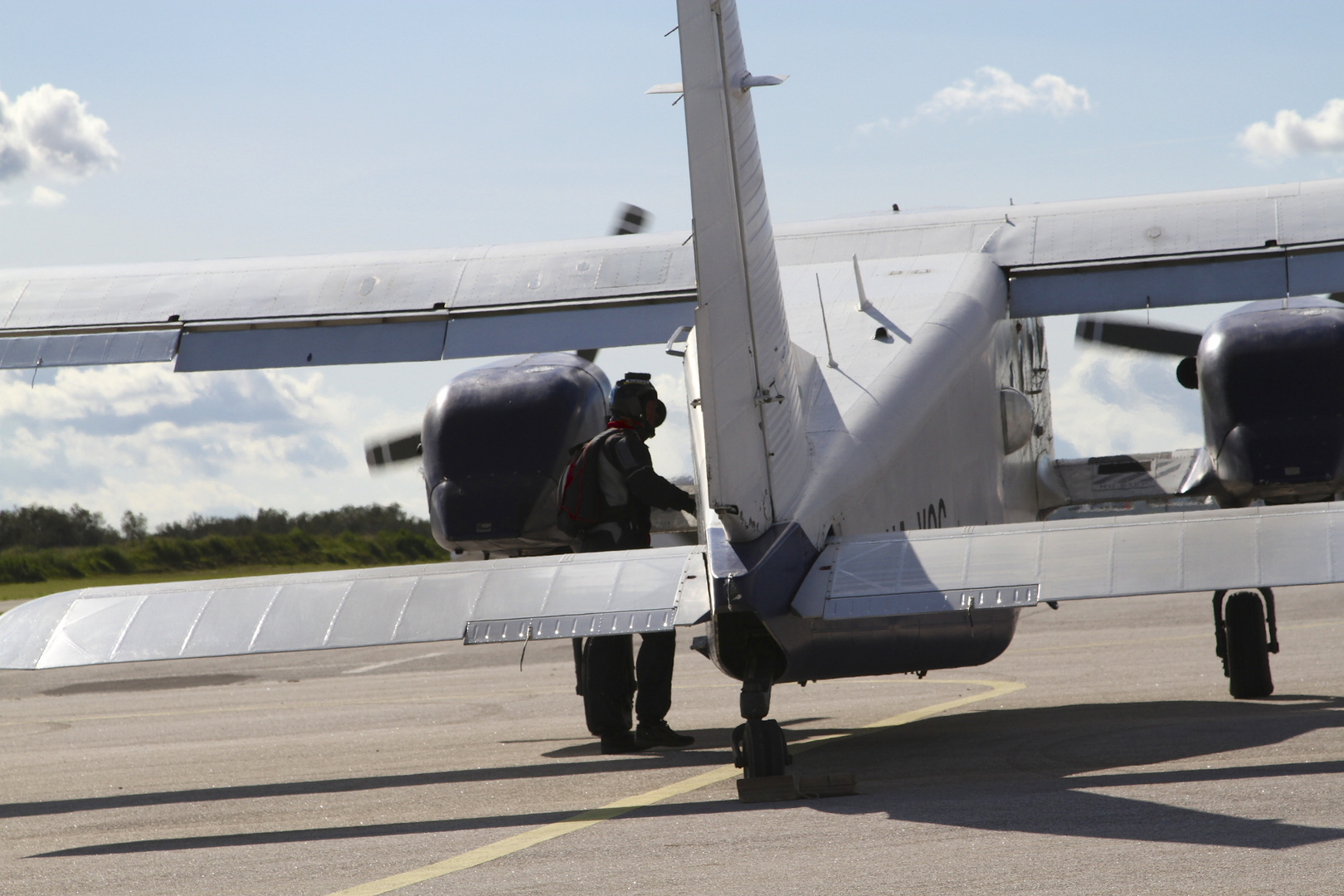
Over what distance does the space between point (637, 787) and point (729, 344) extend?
8.50 feet

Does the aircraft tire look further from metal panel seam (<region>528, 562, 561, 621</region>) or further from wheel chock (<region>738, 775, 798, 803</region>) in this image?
metal panel seam (<region>528, 562, 561, 621</region>)

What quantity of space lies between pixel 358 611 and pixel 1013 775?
10.6ft

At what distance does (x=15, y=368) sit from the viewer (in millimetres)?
10578

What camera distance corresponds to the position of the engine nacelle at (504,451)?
34.5 ft

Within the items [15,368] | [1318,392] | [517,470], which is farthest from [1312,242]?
[15,368]

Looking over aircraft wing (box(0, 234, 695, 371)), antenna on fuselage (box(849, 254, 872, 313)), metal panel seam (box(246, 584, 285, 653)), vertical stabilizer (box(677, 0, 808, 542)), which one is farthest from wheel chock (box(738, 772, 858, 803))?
aircraft wing (box(0, 234, 695, 371))

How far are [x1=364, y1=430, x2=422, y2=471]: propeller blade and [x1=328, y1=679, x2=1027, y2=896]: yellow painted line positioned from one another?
5334 millimetres

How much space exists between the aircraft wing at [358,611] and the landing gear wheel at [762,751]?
82 cm

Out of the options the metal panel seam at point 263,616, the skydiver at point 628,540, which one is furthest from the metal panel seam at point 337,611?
→ the skydiver at point 628,540

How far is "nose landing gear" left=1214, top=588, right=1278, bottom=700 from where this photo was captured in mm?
10125

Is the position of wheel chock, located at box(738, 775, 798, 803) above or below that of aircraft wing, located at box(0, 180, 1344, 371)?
below

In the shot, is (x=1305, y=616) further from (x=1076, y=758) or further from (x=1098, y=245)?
(x=1076, y=758)

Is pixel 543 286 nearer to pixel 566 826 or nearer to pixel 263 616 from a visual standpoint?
pixel 263 616

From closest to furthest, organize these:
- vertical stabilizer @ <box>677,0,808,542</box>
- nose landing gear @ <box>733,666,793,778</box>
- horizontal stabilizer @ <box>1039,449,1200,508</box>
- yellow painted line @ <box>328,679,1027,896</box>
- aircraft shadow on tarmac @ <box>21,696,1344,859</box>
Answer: yellow painted line @ <box>328,679,1027,896</box> → aircraft shadow on tarmac @ <box>21,696,1344,859</box> → vertical stabilizer @ <box>677,0,808,542</box> → nose landing gear @ <box>733,666,793,778</box> → horizontal stabilizer @ <box>1039,449,1200,508</box>
